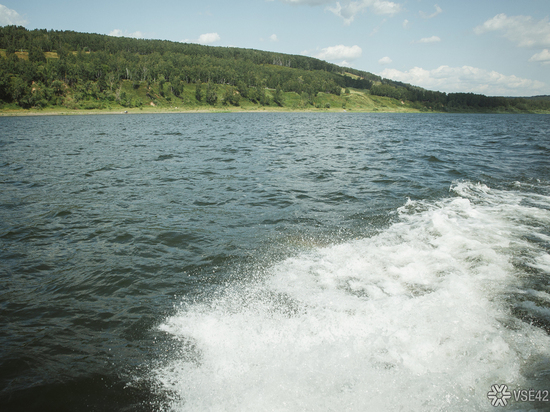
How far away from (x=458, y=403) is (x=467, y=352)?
0.87 m

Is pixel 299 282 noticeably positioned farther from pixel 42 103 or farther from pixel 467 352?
pixel 42 103

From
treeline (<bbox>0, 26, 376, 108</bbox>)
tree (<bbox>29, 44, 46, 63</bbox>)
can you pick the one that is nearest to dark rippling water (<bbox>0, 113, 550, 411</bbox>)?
treeline (<bbox>0, 26, 376, 108</bbox>)

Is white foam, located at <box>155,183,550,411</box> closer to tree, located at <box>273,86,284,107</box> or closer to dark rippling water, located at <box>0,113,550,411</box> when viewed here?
dark rippling water, located at <box>0,113,550,411</box>

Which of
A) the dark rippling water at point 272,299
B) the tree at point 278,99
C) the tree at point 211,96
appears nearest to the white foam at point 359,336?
the dark rippling water at point 272,299

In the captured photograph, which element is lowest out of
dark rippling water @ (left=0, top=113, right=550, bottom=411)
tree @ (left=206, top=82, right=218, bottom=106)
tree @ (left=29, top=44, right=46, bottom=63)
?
dark rippling water @ (left=0, top=113, right=550, bottom=411)

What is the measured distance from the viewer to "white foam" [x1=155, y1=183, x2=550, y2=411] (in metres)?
3.40

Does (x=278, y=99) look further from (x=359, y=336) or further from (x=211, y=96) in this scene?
(x=359, y=336)
